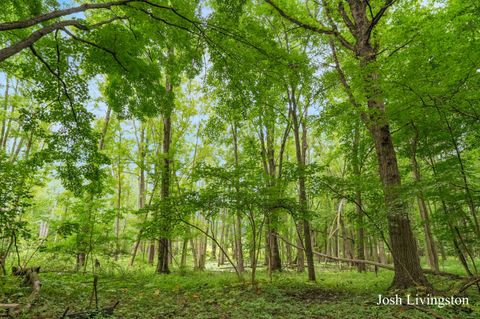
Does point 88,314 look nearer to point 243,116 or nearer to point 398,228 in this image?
point 243,116

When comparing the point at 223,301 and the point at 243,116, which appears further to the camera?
the point at 243,116

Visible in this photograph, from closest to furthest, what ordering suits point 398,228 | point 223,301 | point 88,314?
point 88,314, point 223,301, point 398,228

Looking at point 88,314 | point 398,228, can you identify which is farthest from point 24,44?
point 398,228

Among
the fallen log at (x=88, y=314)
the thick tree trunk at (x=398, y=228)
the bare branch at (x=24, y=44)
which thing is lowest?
the fallen log at (x=88, y=314)

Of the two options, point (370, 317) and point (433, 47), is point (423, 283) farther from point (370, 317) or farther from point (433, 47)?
point (433, 47)

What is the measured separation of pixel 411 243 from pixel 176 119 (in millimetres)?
12715

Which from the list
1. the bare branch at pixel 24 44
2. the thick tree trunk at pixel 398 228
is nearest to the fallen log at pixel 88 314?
the bare branch at pixel 24 44

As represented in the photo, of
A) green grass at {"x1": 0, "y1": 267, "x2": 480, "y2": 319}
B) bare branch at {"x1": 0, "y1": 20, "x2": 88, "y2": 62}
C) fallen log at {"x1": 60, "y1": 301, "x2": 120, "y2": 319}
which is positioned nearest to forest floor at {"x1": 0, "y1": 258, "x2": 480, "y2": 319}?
green grass at {"x1": 0, "y1": 267, "x2": 480, "y2": 319}

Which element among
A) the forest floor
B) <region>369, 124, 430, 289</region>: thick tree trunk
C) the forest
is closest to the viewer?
the forest floor

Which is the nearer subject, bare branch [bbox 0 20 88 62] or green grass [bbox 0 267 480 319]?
bare branch [bbox 0 20 88 62]

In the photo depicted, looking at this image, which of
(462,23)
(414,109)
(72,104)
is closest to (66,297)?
(72,104)

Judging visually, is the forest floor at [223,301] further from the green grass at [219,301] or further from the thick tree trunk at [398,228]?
the thick tree trunk at [398,228]

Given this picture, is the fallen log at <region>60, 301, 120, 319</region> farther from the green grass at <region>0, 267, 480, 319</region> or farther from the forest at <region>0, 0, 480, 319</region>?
the green grass at <region>0, 267, 480, 319</region>

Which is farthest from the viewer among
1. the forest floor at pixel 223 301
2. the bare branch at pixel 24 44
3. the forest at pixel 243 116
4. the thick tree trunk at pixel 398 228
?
the thick tree trunk at pixel 398 228
